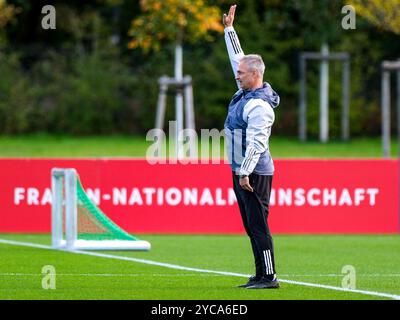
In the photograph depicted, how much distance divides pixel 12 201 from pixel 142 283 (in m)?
7.35

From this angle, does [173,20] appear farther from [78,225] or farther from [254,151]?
[254,151]

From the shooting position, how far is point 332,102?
33.2 m

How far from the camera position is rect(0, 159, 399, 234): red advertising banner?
1822cm

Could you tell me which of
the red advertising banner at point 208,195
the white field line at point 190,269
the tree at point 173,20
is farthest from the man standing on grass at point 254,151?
the tree at point 173,20

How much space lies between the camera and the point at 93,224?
15.1 m

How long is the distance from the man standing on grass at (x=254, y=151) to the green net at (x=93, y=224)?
4.36 meters

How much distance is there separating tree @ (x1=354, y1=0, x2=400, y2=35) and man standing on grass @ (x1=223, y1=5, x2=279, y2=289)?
1380cm

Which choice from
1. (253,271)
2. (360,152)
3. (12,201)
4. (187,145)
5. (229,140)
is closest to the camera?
(229,140)

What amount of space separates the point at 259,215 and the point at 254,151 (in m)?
0.59

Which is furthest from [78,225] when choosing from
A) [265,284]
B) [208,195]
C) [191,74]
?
[191,74]

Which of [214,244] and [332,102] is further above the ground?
[332,102]

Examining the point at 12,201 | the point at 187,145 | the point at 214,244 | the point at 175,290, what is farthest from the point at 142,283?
the point at 187,145

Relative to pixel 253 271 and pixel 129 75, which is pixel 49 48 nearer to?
pixel 129 75

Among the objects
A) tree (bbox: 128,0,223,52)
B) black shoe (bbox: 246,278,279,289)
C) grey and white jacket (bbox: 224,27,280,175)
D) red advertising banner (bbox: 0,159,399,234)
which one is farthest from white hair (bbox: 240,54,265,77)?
tree (bbox: 128,0,223,52)
